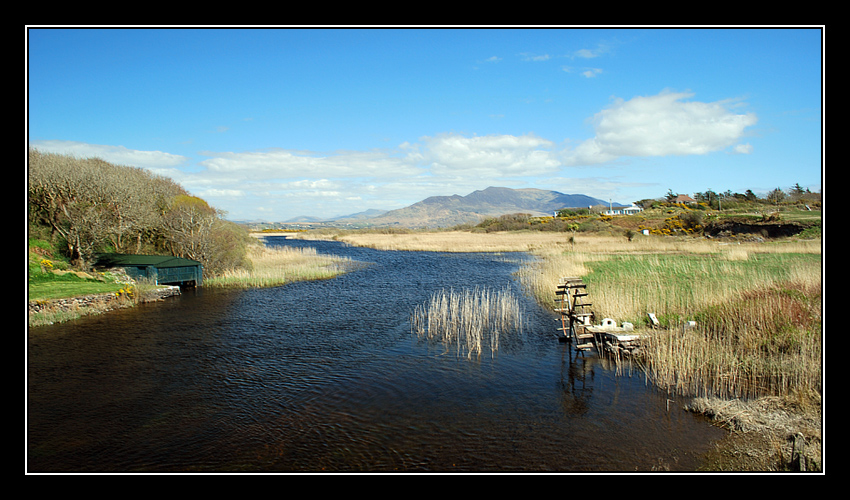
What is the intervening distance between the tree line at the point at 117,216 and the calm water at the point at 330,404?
10441 millimetres

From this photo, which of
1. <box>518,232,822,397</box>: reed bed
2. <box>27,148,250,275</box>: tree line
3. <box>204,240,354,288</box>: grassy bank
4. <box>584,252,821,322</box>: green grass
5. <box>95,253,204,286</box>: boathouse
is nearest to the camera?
<box>518,232,822,397</box>: reed bed

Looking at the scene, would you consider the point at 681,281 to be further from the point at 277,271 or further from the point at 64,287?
the point at 64,287

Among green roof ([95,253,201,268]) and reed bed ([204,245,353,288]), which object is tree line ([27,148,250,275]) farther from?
reed bed ([204,245,353,288])

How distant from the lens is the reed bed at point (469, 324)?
15.4 meters

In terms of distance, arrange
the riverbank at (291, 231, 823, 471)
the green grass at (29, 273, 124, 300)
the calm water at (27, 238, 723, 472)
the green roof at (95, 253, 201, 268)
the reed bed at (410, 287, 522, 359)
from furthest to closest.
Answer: the green roof at (95, 253, 201, 268) < the green grass at (29, 273, 124, 300) < the reed bed at (410, 287, 522, 359) < the calm water at (27, 238, 723, 472) < the riverbank at (291, 231, 823, 471)

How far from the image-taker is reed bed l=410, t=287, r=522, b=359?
1537 centimetres

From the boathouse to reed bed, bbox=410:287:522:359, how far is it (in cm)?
1628

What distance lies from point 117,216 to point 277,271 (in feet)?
36.5

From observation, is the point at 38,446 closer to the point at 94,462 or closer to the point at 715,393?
the point at 94,462

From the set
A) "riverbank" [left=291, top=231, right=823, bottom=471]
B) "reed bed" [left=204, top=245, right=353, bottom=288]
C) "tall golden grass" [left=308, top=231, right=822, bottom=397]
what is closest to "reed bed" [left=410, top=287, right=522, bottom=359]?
"tall golden grass" [left=308, top=231, right=822, bottom=397]

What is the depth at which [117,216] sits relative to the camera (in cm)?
2786

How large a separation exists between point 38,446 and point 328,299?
53.5 ft

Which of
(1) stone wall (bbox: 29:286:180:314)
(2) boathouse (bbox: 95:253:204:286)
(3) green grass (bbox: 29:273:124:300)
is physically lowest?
(1) stone wall (bbox: 29:286:180:314)

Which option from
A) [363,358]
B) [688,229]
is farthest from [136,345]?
[688,229]
